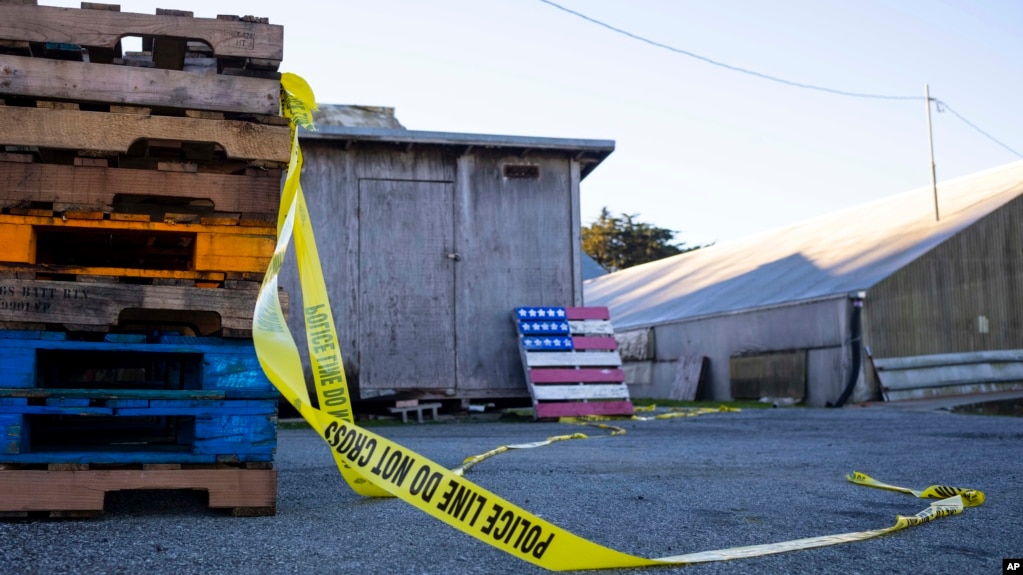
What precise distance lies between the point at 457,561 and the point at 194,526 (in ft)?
4.11

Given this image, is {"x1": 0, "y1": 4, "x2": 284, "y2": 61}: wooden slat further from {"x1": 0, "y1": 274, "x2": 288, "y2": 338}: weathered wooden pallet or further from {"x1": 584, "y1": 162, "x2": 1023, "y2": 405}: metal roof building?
{"x1": 584, "y1": 162, "x2": 1023, "y2": 405}: metal roof building

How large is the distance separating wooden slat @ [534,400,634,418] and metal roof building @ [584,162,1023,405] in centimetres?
704

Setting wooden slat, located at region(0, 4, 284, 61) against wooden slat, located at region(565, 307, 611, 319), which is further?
wooden slat, located at region(565, 307, 611, 319)

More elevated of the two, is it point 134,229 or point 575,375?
point 134,229

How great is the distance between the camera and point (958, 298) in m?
19.2

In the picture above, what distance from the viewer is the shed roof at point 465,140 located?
12914mm

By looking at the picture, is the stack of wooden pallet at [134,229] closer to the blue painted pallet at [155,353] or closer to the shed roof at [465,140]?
the blue painted pallet at [155,353]

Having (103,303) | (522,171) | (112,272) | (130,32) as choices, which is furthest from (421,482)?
(522,171)

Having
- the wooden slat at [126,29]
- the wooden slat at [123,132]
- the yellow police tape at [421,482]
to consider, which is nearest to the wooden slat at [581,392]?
the yellow police tape at [421,482]

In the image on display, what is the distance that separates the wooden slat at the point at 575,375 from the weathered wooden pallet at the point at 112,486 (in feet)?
29.2

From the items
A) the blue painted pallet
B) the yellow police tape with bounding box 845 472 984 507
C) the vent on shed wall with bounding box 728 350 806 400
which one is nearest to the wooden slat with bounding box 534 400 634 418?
the yellow police tape with bounding box 845 472 984 507

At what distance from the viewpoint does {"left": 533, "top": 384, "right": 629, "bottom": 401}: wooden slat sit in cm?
1271

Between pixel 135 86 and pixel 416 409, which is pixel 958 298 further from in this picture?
pixel 135 86

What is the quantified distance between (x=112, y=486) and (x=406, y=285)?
369 inches
